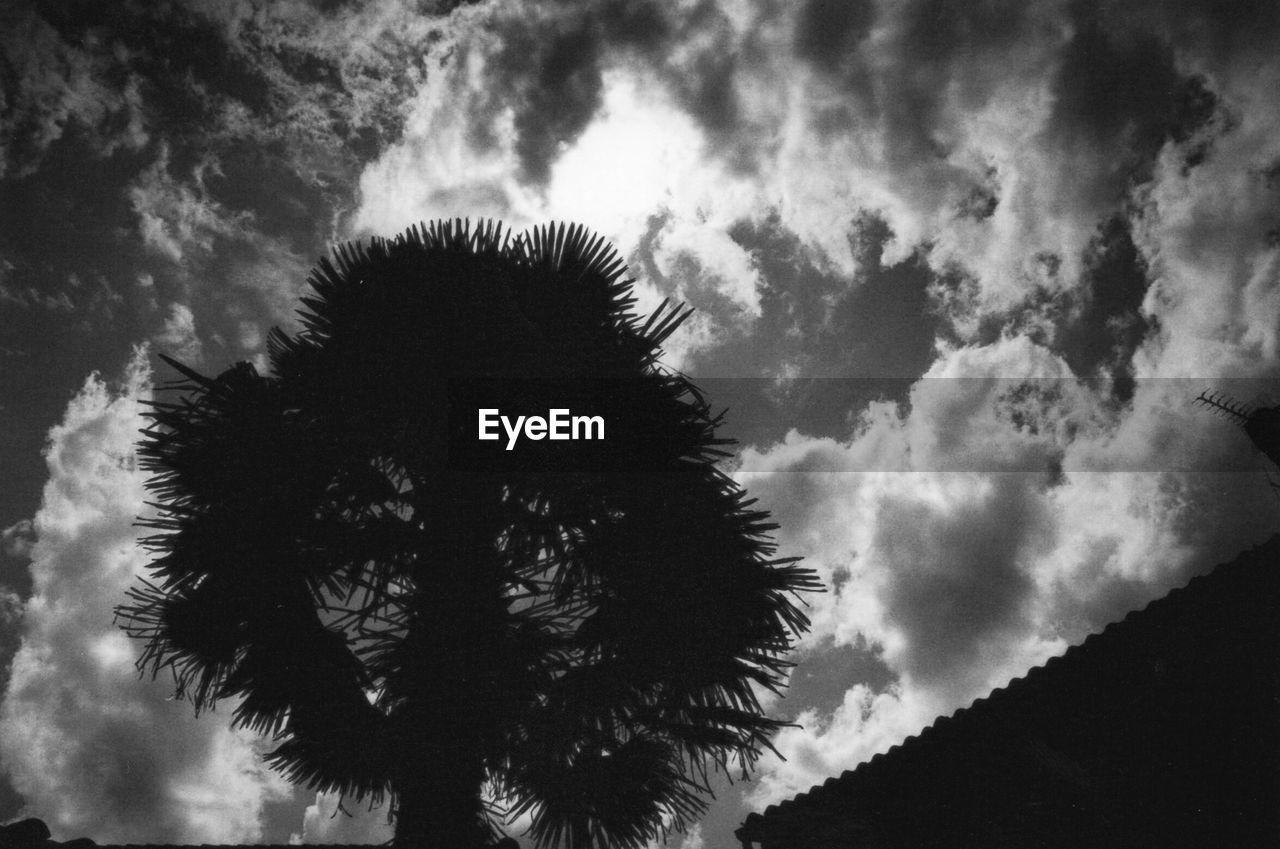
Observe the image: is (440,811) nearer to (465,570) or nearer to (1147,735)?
(465,570)

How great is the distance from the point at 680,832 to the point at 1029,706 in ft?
11.5

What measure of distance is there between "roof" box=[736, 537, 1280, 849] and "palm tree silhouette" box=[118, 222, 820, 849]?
2.86m

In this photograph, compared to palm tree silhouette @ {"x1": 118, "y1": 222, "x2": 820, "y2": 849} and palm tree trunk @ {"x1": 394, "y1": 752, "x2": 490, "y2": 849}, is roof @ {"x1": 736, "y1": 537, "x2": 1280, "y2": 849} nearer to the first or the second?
palm tree silhouette @ {"x1": 118, "y1": 222, "x2": 820, "y2": 849}

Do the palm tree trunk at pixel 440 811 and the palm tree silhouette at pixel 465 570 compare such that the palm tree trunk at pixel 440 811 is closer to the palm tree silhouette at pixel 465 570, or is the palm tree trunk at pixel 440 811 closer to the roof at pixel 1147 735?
the palm tree silhouette at pixel 465 570

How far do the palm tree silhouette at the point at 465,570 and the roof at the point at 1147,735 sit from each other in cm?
286

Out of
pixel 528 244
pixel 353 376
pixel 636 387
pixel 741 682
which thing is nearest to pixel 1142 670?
pixel 741 682

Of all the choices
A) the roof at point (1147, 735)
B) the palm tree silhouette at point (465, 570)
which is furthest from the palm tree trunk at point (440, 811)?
the roof at point (1147, 735)

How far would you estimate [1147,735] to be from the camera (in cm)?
549

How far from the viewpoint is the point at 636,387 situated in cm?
541

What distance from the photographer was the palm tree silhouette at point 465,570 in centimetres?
431

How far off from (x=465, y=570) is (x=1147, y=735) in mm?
5985

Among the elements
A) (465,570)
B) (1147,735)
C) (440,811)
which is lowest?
(440,811)

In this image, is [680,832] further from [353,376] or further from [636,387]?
[353,376]

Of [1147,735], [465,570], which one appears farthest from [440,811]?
[1147,735]
